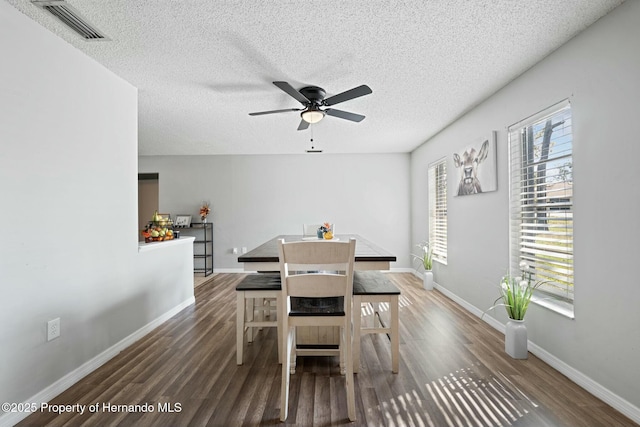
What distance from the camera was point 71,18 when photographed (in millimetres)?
1870

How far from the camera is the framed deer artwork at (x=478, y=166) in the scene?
3066 millimetres

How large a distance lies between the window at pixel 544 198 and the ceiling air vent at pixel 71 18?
10.6ft

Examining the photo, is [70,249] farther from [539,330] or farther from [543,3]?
[539,330]

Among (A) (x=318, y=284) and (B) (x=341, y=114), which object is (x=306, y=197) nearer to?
(B) (x=341, y=114)

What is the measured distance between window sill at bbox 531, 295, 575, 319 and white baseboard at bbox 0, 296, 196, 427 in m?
3.41

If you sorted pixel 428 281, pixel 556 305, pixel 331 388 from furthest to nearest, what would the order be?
1. pixel 428 281
2. pixel 556 305
3. pixel 331 388

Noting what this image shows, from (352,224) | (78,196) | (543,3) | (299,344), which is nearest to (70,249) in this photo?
(78,196)

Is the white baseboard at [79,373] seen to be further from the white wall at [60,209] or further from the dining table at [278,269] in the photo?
the dining table at [278,269]

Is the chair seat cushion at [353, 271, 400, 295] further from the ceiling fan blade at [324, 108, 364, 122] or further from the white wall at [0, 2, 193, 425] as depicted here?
the white wall at [0, 2, 193, 425]

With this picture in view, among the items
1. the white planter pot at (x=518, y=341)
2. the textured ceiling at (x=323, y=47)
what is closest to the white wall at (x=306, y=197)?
the textured ceiling at (x=323, y=47)

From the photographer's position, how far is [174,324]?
127 inches

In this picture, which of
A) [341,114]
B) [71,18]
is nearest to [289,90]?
[341,114]

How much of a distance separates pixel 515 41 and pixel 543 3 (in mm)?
388

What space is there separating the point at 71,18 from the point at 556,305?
3.81 meters
